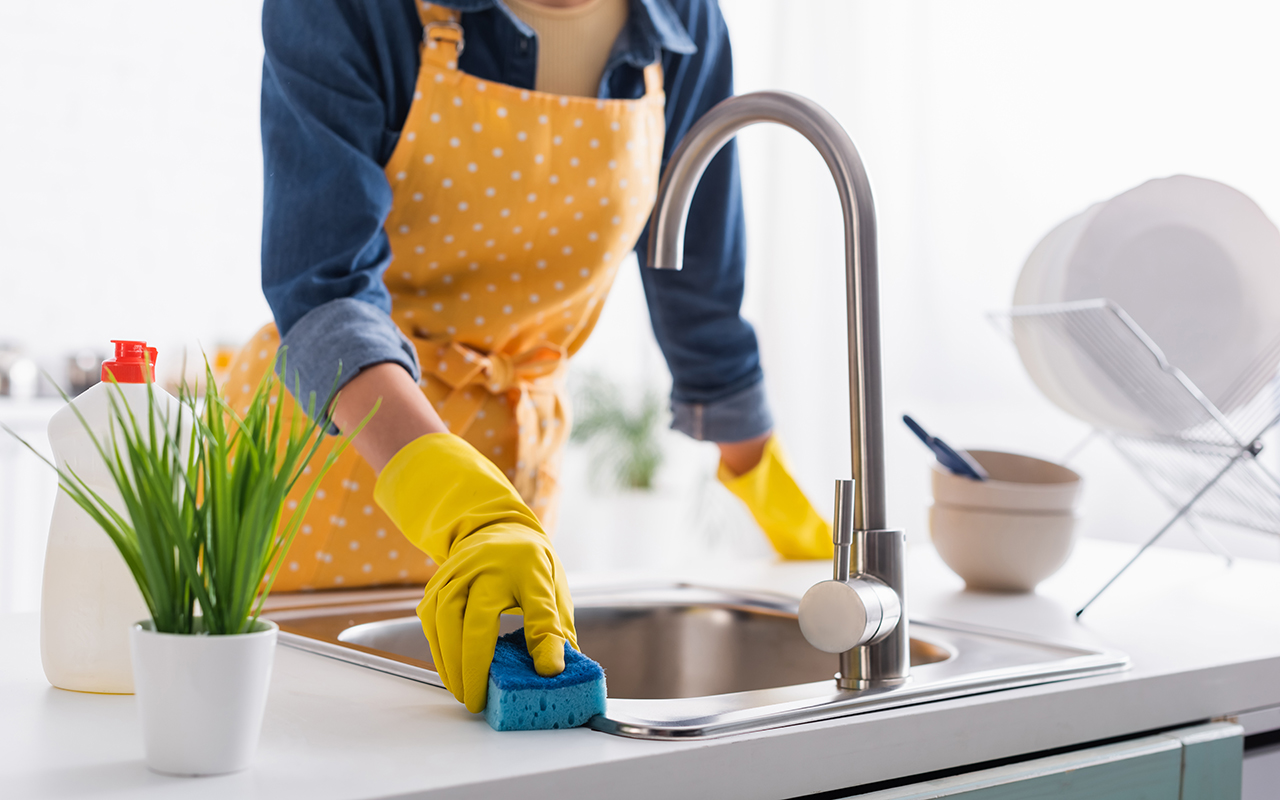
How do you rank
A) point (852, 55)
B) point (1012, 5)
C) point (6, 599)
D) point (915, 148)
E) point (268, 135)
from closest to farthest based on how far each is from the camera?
point (268, 135) < point (1012, 5) < point (6, 599) < point (915, 148) < point (852, 55)

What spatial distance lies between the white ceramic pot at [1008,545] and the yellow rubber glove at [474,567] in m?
0.52

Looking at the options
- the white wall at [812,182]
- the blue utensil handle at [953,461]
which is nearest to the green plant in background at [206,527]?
the blue utensil handle at [953,461]

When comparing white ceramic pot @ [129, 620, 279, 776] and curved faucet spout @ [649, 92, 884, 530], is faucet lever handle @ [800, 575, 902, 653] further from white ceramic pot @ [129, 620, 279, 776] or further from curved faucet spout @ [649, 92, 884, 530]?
white ceramic pot @ [129, 620, 279, 776]

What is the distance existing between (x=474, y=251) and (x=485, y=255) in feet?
0.05

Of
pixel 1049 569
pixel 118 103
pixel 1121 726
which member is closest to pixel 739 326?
pixel 1049 569

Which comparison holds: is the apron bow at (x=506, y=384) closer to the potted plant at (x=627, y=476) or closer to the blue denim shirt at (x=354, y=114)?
the blue denim shirt at (x=354, y=114)

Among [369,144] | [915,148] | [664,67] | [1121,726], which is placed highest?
[915,148]

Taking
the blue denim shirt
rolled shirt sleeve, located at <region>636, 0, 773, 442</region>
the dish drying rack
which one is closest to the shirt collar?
the blue denim shirt

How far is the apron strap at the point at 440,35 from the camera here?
3.21ft

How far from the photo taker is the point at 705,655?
3.30 ft

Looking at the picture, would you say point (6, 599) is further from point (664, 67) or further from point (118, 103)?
point (664, 67)

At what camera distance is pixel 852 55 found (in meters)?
3.00

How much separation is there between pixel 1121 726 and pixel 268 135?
0.81 metres

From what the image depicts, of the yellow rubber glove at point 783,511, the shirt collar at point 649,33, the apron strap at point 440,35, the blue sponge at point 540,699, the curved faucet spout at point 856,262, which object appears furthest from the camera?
the yellow rubber glove at point 783,511
